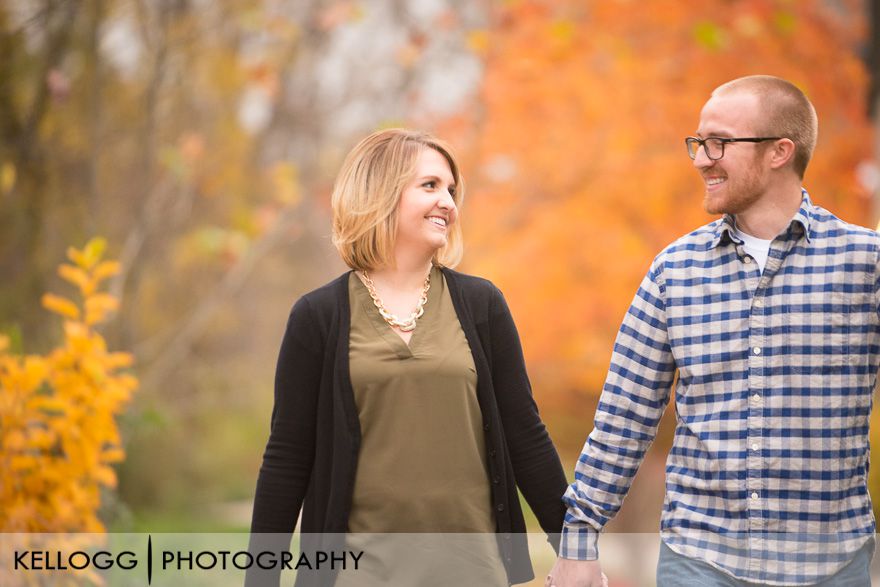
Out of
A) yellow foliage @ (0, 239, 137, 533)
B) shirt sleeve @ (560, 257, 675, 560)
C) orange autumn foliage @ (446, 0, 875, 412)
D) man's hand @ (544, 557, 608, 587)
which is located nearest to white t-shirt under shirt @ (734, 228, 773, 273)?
shirt sleeve @ (560, 257, 675, 560)

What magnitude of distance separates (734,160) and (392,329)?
931mm

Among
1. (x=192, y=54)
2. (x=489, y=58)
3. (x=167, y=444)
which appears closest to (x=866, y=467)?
(x=489, y=58)

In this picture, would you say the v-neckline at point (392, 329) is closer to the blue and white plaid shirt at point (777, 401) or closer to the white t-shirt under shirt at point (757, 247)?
the blue and white plaid shirt at point (777, 401)

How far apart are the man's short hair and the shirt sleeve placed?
0.41 m

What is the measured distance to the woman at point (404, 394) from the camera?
98.4 inches

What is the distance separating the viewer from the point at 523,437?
269 centimetres

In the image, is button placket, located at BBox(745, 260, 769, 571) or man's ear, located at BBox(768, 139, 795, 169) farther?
man's ear, located at BBox(768, 139, 795, 169)

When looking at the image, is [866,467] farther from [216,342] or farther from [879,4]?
[216,342]

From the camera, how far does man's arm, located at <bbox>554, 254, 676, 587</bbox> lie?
2.55 meters

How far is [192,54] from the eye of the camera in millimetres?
7531

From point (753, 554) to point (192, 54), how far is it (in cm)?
626

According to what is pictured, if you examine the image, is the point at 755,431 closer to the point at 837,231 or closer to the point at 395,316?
the point at 837,231

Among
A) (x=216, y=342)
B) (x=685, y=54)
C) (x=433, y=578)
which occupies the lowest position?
(x=433, y=578)

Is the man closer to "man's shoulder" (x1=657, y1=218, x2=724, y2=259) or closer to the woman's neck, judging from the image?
"man's shoulder" (x1=657, y1=218, x2=724, y2=259)
